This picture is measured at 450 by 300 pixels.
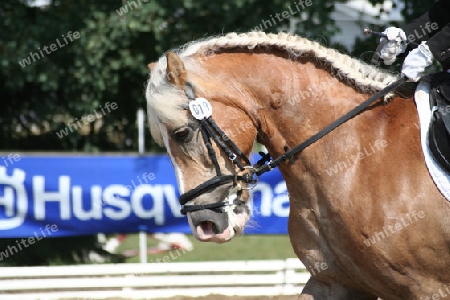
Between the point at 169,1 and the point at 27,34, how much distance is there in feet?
5.55

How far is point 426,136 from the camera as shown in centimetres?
338

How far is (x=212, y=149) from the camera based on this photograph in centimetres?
336

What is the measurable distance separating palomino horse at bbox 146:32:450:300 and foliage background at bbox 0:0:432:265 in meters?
4.25

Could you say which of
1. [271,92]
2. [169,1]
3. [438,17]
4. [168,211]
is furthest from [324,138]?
[169,1]

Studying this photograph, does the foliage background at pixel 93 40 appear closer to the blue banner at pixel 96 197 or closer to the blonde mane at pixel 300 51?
the blue banner at pixel 96 197

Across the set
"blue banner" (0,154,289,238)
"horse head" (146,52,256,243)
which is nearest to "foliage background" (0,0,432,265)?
"blue banner" (0,154,289,238)

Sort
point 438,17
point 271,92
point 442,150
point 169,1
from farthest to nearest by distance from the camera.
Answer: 1. point 169,1
2. point 438,17
3. point 271,92
4. point 442,150

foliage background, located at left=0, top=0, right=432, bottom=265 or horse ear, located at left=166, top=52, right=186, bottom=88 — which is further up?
foliage background, located at left=0, top=0, right=432, bottom=265

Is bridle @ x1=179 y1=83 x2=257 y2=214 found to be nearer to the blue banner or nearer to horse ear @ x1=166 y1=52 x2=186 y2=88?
horse ear @ x1=166 y1=52 x2=186 y2=88

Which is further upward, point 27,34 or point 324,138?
point 27,34

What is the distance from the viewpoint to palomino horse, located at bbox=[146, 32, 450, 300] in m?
3.34

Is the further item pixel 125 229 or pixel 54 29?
pixel 54 29

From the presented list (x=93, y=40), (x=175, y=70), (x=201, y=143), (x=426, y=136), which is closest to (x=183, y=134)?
(x=201, y=143)

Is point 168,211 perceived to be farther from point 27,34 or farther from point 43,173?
point 27,34
